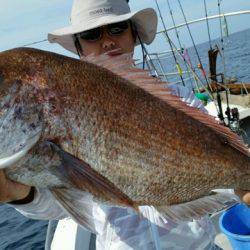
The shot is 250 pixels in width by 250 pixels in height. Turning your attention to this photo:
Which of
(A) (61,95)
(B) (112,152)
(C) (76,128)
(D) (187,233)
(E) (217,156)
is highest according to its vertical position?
(A) (61,95)

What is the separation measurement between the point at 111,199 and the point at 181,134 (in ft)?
1.58

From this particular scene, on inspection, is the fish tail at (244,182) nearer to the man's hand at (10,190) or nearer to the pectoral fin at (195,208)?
the pectoral fin at (195,208)

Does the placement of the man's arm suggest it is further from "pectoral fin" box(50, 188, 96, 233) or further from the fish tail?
the fish tail

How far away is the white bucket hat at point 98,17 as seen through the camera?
2906mm

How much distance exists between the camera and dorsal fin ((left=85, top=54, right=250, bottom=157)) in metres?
2.04

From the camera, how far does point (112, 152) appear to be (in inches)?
75.1

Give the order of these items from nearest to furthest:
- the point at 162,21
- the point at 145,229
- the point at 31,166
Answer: the point at 31,166
the point at 145,229
the point at 162,21

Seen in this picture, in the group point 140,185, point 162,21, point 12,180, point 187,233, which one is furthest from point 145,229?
point 162,21

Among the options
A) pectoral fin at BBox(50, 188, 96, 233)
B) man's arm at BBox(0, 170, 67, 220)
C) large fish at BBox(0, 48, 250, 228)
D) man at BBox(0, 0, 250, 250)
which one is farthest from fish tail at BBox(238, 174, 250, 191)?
man's arm at BBox(0, 170, 67, 220)

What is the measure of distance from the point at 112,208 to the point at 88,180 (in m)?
0.94

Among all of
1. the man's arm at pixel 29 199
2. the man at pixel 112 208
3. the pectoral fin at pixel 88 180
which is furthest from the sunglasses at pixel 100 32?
the pectoral fin at pixel 88 180

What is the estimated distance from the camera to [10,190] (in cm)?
204

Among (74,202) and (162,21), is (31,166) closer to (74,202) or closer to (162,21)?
(74,202)

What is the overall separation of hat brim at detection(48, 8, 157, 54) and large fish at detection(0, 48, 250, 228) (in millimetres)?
940
